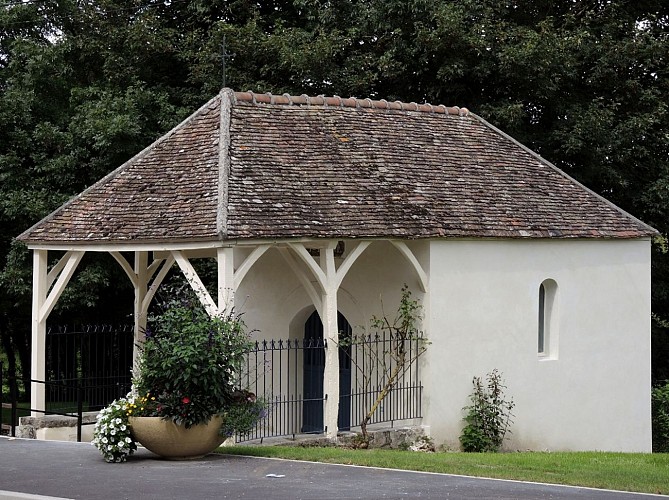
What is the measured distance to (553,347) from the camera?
71.2 feet

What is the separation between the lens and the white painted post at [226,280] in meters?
17.2

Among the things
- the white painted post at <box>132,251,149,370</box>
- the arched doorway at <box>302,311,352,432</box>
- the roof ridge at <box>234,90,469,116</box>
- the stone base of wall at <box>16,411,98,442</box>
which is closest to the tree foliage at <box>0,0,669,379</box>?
the white painted post at <box>132,251,149,370</box>

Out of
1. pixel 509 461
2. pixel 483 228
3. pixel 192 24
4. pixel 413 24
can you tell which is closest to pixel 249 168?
pixel 483 228

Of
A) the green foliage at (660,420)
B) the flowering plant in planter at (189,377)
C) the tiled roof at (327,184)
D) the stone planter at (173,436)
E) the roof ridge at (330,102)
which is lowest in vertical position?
the green foliage at (660,420)

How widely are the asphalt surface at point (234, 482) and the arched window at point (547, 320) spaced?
814 cm

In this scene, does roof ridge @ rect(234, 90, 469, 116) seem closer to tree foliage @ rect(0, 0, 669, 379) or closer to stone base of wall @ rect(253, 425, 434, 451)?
tree foliage @ rect(0, 0, 669, 379)

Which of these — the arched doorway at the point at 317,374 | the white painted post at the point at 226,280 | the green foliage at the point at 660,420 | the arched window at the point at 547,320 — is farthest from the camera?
the green foliage at the point at 660,420

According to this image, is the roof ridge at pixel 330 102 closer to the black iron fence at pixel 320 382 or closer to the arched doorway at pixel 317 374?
the arched doorway at pixel 317 374

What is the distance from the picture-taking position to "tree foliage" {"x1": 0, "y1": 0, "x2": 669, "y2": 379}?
26578 mm

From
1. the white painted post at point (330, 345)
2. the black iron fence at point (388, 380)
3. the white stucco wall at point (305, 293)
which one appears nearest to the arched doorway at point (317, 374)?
the white stucco wall at point (305, 293)

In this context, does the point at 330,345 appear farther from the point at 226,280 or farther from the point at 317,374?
the point at 317,374

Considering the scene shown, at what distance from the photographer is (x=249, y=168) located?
1903cm

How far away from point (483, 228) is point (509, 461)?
5.45m

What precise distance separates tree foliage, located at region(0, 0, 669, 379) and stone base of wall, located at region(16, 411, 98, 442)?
6.09 m
